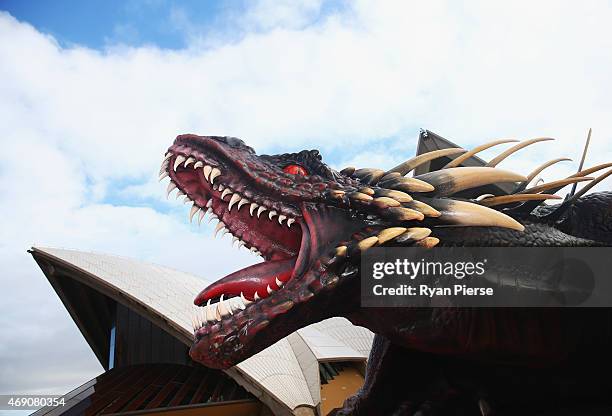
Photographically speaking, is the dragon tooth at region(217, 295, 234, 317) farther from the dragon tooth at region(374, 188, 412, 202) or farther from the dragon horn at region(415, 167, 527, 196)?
the dragon horn at region(415, 167, 527, 196)

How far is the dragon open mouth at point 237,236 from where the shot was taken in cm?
244

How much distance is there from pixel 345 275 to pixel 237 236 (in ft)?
2.71

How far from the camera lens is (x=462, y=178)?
2773mm

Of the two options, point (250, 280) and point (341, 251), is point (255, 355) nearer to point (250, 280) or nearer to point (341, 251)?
point (250, 280)

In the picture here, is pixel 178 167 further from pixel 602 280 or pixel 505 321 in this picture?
pixel 602 280

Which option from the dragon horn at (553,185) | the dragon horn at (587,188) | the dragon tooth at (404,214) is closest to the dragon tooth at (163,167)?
the dragon tooth at (404,214)

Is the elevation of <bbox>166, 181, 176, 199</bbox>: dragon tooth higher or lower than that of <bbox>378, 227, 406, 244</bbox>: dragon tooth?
higher

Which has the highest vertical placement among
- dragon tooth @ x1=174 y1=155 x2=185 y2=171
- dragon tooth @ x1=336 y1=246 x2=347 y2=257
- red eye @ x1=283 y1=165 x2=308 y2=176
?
dragon tooth @ x1=174 y1=155 x2=185 y2=171

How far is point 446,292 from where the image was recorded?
8.35ft

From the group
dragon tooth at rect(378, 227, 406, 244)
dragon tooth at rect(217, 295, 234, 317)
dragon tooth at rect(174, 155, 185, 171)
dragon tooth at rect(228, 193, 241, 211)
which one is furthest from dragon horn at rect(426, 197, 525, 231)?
dragon tooth at rect(174, 155, 185, 171)

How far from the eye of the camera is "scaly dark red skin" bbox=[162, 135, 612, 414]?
97.3 inches

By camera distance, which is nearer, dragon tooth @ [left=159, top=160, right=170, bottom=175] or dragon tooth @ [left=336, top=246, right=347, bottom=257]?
dragon tooth @ [left=336, top=246, right=347, bottom=257]

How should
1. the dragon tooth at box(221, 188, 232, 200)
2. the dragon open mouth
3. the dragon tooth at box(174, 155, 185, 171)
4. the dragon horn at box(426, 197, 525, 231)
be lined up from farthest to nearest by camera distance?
1. the dragon tooth at box(174, 155, 185, 171)
2. the dragon tooth at box(221, 188, 232, 200)
3. the dragon horn at box(426, 197, 525, 231)
4. the dragon open mouth

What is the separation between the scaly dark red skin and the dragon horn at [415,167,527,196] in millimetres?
89
